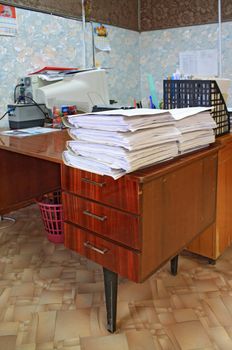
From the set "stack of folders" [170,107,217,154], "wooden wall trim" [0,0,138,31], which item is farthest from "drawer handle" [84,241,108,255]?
"wooden wall trim" [0,0,138,31]

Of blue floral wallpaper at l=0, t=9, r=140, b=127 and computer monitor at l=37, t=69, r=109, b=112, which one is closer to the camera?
computer monitor at l=37, t=69, r=109, b=112

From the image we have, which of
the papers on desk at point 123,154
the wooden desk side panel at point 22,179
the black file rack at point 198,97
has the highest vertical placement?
the black file rack at point 198,97

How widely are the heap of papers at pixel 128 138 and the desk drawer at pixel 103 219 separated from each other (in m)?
0.15

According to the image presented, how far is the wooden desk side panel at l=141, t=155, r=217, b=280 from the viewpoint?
128 centimetres

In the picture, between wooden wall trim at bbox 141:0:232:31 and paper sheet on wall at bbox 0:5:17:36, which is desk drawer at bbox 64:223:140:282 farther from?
wooden wall trim at bbox 141:0:232:31

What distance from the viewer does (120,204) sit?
4.21ft

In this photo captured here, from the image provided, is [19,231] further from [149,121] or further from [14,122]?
[149,121]

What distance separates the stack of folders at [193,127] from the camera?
4.59ft

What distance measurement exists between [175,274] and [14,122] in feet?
4.63

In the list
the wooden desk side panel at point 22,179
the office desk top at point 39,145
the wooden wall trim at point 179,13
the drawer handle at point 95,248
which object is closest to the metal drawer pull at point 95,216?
the drawer handle at point 95,248

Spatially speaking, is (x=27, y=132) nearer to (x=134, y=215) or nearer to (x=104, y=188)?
(x=104, y=188)

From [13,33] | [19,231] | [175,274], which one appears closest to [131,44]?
[13,33]

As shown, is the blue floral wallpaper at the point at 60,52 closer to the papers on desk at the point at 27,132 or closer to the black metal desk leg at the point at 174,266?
the papers on desk at the point at 27,132

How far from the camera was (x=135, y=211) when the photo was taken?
48.7 inches
